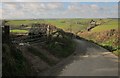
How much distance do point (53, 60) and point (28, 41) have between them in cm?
287

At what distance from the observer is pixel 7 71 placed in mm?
13461

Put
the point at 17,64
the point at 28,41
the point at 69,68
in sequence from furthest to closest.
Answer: the point at 28,41, the point at 69,68, the point at 17,64

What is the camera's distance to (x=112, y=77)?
56.0 ft

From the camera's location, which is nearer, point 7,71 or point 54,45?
point 7,71

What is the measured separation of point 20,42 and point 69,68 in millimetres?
4446

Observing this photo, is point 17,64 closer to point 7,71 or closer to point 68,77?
point 7,71

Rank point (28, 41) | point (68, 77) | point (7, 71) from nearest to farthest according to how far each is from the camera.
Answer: point (7, 71) → point (68, 77) → point (28, 41)

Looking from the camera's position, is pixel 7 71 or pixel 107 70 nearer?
pixel 7 71

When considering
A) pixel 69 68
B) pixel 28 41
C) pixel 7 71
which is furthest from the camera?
pixel 28 41

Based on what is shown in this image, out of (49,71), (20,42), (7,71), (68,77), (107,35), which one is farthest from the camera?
(107,35)

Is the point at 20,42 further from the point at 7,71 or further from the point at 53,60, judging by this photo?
the point at 7,71

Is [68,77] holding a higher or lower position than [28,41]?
lower

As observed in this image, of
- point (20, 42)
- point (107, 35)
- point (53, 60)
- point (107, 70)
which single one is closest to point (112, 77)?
point (107, 70)

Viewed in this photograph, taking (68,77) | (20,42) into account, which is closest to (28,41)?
(20,42)
